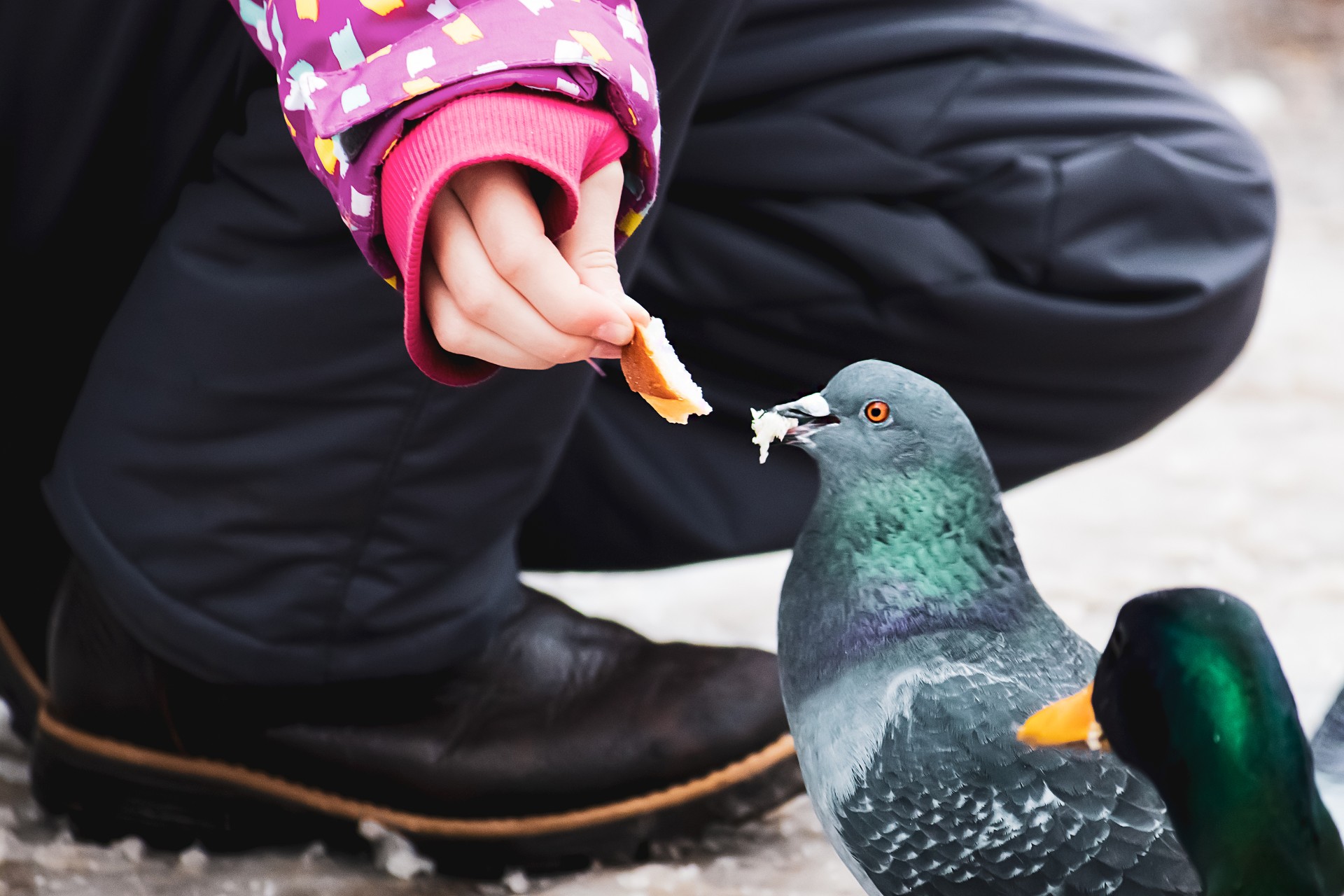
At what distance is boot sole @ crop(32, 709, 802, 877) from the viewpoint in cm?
95

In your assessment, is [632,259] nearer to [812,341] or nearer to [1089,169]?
[812,341]

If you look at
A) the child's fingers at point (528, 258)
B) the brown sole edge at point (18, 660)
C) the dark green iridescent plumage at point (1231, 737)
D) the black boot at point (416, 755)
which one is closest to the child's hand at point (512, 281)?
the child's fingers at point (528, 258)

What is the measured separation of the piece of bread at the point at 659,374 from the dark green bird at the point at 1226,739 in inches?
7.7

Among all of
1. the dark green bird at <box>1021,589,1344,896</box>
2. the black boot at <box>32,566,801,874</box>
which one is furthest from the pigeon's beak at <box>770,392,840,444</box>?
the black boot at <box>32,566,801,874</box>

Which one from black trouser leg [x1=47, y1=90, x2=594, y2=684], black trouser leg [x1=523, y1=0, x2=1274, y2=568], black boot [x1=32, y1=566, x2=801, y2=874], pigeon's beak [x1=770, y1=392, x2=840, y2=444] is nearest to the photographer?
pigeon's beak [x1=770, y1=392, x2=840, y2=444]

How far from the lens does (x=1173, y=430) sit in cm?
184

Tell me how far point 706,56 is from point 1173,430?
122cm

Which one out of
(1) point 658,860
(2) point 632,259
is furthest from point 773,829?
(2) point 632,259

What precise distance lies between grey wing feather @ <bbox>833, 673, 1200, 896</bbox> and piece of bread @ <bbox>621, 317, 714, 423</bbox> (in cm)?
17

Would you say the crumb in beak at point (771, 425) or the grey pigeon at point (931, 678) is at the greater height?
the crumb in beak at point (771, 425)

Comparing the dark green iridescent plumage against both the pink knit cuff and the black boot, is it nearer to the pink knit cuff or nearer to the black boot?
the pink knit cuff

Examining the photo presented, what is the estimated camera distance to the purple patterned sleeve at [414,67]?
56cm

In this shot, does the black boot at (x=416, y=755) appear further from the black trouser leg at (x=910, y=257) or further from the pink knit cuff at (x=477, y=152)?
the pink knit cuff at (x=477, y=152)

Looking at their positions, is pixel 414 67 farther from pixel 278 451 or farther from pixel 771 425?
pixel 278 451
